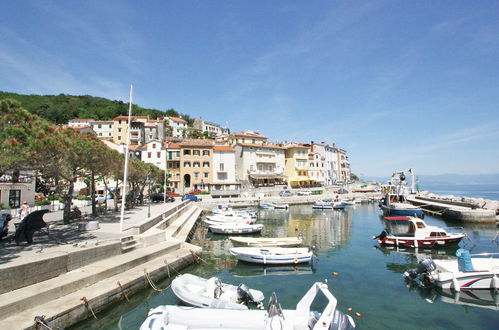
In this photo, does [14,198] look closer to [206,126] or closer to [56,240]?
[56,240]

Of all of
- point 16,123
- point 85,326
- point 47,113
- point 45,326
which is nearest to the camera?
point 45,326

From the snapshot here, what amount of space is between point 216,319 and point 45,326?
5.18 meters

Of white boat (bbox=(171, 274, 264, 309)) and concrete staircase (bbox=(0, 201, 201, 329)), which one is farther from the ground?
concrete staircase (bbox=(0, 201, 201, 329))

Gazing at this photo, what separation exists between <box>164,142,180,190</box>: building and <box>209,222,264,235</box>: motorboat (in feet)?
107

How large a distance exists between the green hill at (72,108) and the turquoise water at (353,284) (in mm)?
114196

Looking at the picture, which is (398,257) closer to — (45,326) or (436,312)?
(436,312)

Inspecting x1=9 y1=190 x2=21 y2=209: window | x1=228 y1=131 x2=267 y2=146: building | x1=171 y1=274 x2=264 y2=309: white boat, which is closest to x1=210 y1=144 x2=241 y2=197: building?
x1=228 y1=131 x2=267 y2=146: building

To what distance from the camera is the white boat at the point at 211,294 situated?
11.0 metres

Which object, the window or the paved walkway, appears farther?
the window

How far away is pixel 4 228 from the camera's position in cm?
1409

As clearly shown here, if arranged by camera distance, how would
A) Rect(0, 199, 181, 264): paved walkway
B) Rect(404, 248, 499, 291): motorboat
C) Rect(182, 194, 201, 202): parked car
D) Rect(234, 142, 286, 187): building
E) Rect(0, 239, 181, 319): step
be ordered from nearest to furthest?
Rect(0, 239, 181, 319): step
Rect(0, 199, 181, 264): paved walkway
Rect(404, 248, 499, 291): motorboat
Rect(182, 194, 201, 202): parked car
Rect(234, 142, 286, 187): building

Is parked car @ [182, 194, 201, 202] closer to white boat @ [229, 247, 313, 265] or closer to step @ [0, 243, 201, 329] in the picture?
white boat @ [229, 247, 313, 265]

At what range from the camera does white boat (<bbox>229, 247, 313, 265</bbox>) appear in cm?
1791

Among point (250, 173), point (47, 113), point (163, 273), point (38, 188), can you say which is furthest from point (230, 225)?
point (47, 113)
